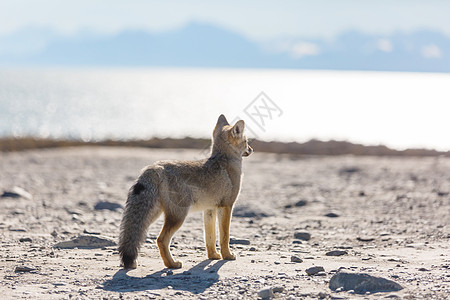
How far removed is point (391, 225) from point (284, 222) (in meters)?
2.40

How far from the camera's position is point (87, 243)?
10.5 meters

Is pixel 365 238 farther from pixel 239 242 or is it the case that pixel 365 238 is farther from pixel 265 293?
pixel 265 293

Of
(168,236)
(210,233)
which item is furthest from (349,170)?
(168,236)

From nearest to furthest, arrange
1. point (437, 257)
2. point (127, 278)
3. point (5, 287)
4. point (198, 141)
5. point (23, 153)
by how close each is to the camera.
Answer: point (5, 287) < point (127, 278) < point (437, 257) < point (23, 153) < point (198, 141)

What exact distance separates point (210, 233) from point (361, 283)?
9.45ft

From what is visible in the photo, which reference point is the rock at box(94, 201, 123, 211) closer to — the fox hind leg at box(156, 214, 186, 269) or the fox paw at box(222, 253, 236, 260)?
the fox paw at box(222, 253, 236, 260)

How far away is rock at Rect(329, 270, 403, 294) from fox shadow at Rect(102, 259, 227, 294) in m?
1.62

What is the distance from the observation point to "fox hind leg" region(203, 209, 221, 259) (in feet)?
31.6

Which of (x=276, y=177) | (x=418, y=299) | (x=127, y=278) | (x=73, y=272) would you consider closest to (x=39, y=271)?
(x=73, y=272)

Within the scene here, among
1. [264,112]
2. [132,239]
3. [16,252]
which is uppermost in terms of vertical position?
[264,112]

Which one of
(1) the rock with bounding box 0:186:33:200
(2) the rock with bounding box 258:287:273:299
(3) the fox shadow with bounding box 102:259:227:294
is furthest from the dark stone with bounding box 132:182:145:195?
(1) the rock with bounding box 0:186:33:200

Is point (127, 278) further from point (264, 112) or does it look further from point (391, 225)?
point (264, 112)

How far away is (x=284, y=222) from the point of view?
13914 millimetres

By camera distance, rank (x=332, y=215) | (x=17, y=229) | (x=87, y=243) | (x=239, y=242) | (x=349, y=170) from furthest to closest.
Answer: (x=349, y=170) < (x=332, y=215) < (x=17, y=229) < (x=239, y=242) < (x=87, y=243)
